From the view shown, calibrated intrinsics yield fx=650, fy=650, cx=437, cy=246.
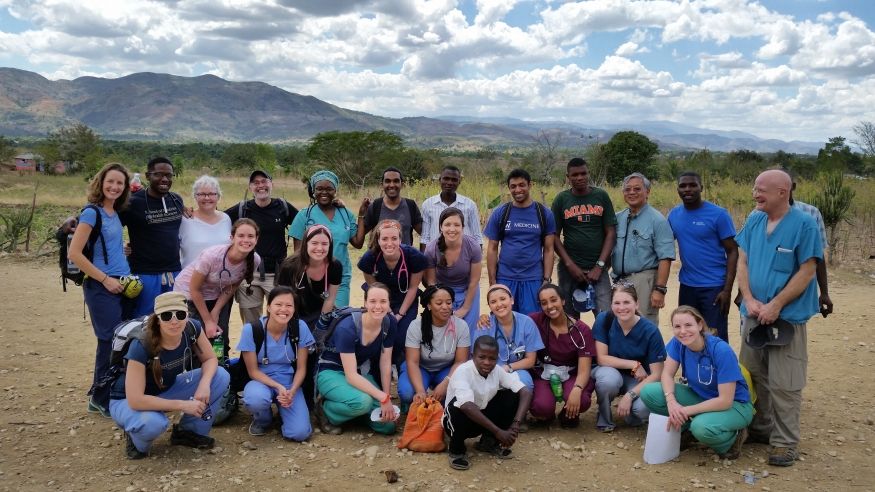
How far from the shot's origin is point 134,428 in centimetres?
373

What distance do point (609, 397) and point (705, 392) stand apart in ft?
2.12

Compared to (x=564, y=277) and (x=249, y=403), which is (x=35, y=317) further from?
(x=564, y=277)

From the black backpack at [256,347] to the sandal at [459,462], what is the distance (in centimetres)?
130

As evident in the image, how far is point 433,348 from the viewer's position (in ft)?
14.6

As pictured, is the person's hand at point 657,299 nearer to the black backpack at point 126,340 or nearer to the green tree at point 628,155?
the black backpack at point 126,340

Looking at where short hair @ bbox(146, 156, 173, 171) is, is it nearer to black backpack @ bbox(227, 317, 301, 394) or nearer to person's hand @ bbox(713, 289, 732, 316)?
black backpack @ bbox(227, 317, 301, 394)

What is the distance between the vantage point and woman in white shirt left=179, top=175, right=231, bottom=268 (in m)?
4.80

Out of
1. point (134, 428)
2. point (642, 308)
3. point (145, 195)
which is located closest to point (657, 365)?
point (642, 308)

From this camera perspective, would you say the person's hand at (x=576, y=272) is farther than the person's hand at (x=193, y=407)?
Yes

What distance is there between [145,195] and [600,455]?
3567mm

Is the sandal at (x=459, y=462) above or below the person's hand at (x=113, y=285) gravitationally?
below

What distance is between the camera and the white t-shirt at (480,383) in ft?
12.9

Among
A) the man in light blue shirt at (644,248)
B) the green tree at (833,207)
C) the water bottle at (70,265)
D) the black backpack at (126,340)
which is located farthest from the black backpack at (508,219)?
the green tree at (833,207)

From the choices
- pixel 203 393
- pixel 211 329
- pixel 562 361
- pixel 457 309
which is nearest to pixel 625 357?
pixel 562 361
